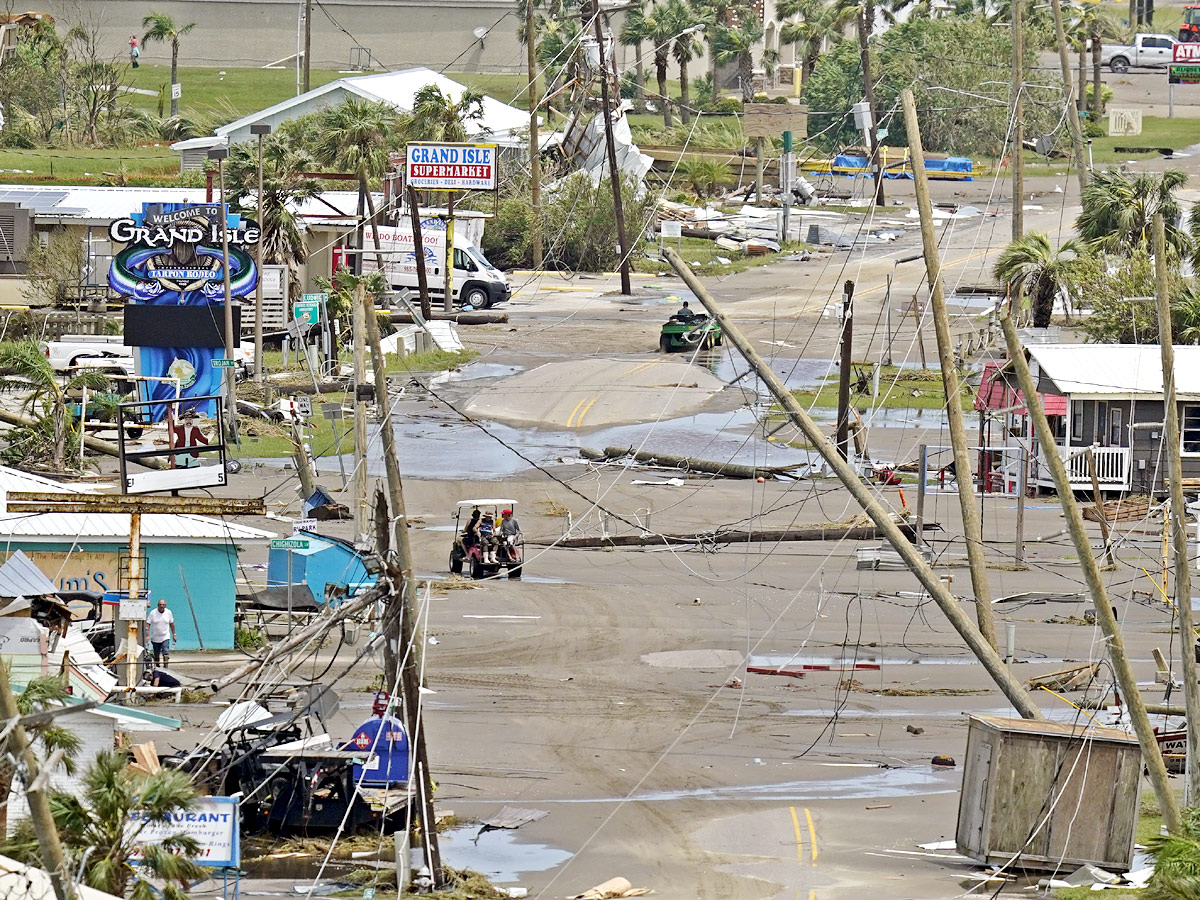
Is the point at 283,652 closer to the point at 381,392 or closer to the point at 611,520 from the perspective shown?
the point at 381,392

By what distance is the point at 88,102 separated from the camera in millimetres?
101375

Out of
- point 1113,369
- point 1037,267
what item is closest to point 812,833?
point 1113,369

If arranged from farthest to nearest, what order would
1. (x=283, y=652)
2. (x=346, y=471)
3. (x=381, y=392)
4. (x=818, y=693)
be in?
1. (x=346, y=471)
2. (x=818, y=693)
3. (x=381, y=392)
4. (x=283, y=652)

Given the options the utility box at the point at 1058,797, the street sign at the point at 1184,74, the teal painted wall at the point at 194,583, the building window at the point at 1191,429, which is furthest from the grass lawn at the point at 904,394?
the street sign at the point at 1184,74

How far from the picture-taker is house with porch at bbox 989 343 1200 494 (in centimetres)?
4288

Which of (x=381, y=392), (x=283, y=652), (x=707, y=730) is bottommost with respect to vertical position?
(x=707, y=730)

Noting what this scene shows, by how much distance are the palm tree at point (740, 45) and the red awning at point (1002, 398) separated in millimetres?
65091

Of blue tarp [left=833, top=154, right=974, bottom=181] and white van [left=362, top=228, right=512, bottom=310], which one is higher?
blue tarp [left=833, top=154, right=974, bottom=181]

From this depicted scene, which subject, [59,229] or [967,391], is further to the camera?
[59,229]

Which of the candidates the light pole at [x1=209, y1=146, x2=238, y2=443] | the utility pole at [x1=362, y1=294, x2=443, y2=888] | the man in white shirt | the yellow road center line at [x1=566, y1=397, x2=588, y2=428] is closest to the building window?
the yellow road center line at [x1=566, y1=397, x2=588, y2=428]

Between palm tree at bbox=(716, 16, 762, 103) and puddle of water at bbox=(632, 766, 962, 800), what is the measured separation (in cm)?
9062

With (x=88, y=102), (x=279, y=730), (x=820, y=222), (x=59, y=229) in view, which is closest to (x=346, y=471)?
(x=279, y=730)

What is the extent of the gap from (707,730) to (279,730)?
7151mm

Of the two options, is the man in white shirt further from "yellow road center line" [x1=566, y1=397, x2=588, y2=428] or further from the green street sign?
"yellow road center line" [x1=566, y1=397, x2=588, y2=428]
